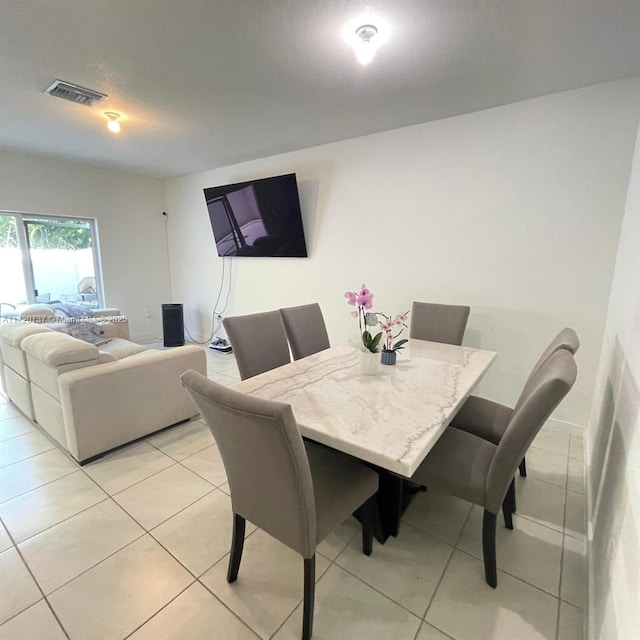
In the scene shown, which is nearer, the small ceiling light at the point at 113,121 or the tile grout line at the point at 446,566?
the tile grout line at the point at 446,566

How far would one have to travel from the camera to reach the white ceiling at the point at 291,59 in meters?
1.57

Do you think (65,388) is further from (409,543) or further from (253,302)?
(253,302)

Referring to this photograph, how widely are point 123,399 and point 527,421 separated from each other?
2.35 meters

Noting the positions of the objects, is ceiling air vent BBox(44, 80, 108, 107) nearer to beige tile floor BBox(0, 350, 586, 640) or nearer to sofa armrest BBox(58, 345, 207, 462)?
sofa armrest BBox(58, 345, 207, 462)

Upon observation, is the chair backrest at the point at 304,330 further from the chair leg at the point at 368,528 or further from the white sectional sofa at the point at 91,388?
the chair leg at the point at 368,528

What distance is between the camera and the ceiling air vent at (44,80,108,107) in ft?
7.47

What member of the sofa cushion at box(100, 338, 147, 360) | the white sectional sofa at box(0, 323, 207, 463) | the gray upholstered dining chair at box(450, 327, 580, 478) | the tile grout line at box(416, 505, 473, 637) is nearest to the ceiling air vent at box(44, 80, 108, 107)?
the white sectional sofa at box(0, 323, 207, 463)

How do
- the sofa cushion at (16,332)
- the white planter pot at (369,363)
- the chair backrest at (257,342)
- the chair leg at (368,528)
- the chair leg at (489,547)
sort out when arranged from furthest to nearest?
the sofa cushion at (16,332)
the chair backrest at (257,342)
the white planter pot at (369,363)
the chair leg at (368,528)
the chair leg at (489,547)

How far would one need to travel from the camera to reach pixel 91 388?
2.16m

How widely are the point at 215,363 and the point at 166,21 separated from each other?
335 centimetres

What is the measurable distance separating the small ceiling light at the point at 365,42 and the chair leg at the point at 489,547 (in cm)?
220

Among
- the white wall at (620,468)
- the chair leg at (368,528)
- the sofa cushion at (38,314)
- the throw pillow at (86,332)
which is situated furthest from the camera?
the sofa cushion at (38,314)

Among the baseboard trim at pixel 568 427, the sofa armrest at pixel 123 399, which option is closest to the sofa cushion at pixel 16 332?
the sofa armrest at pixel 123 399

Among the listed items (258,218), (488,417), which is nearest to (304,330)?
(488,417)
